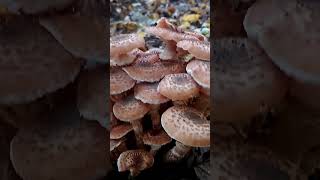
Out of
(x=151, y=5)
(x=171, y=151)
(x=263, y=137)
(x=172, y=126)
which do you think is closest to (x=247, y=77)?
(x=263, y=137)

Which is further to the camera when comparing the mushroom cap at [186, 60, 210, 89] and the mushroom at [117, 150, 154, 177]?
the mushroom at [117, 150, 154, 177]

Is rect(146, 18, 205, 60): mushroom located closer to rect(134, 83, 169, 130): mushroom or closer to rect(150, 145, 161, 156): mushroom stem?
rect(134, 83, 169, 130): mushroom

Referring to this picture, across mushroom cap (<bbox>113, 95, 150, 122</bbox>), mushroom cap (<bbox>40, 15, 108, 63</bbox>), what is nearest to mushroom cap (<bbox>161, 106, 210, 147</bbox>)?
mushroom cap (<bbox>113, 95, 150, 122</bbox>)

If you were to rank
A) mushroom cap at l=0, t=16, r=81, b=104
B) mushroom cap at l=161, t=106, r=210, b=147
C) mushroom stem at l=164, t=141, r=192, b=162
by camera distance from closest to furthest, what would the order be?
1. mushroom cap at l=0, t=16, r=81, b=104
2. mushroom cap at l=161, t=106, r=210, b=147
3. mushroom stem at l=164, t=141, r=192, b=162

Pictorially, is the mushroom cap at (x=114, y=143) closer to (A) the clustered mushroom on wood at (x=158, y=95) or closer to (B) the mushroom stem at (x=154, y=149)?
(A) the clustered mushroom on wood at (x=158, y=95)

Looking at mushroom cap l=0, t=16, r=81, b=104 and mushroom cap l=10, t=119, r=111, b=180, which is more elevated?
mushroom cap l=0, t=16, r=81, b=104

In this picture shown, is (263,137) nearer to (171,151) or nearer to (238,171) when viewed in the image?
(238,171)
